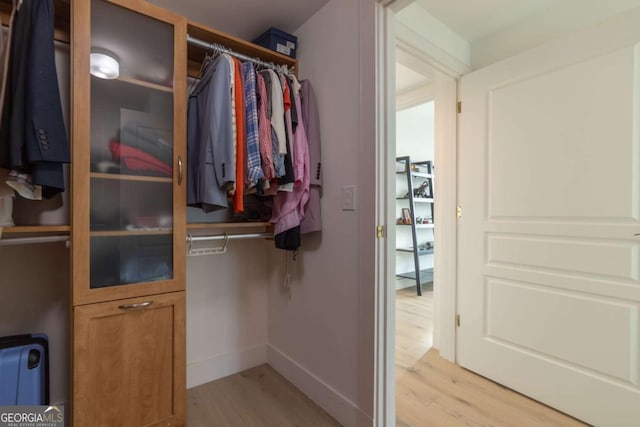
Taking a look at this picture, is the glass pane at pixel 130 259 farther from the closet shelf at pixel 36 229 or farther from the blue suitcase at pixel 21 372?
the blue suitcase at pixel 21 372

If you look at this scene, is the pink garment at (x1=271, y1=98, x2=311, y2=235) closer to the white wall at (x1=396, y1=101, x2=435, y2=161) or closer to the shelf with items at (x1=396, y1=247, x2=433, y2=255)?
the white wall at (x1=396, y1=101, x2=435, y2=161)

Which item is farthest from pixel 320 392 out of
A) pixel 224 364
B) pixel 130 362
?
pixel 130 362

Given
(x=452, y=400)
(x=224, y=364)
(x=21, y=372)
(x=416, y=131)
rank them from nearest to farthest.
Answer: (x=21, y=372) → (x=452, y=400) → (x=224, y=364) → (x=416, y=131)

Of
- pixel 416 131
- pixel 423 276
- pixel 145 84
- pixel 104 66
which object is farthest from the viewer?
pixel 423 276

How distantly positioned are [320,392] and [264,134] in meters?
1.40

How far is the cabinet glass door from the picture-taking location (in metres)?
1.20

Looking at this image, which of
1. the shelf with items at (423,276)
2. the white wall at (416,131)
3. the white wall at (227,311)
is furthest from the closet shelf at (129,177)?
the shelf with items at (423,276)

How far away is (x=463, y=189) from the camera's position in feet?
6.87

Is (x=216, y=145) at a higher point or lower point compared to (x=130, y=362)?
higher

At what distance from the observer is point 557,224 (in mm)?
1647

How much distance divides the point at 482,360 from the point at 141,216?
219 centimetres

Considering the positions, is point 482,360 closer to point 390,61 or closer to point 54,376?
point 390,61

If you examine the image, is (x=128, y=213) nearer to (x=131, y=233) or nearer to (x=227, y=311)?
(x=131, y=233)

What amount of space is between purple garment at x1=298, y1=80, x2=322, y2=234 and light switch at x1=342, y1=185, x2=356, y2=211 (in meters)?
0.19
